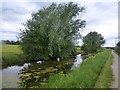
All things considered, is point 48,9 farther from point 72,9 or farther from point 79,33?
point 79,33

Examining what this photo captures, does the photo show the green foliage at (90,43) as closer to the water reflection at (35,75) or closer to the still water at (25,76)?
the water reflection at (35,75)

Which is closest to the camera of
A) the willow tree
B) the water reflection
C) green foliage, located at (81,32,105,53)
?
the water reflection

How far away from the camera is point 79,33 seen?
46.1 meters

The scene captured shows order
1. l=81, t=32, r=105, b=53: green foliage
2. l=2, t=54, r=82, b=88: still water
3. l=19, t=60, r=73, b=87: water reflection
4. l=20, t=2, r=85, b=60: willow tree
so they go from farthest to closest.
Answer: l=81, t=32, r=105, b=53: green foliage
l=20, t=2, r=85, b=60: willow tree
l=19, t=60, r=73, b=87: water reflection
l=2, t=54, r=82, b=88: still water

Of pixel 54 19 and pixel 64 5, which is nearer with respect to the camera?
pixel 54 19

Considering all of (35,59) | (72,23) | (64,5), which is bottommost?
(35,59)

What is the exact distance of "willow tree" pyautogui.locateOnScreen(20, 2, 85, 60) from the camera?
133 ft

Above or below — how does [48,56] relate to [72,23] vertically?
below

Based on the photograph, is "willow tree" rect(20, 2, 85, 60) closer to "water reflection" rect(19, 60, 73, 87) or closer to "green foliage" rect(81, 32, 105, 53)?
"water reflection" rect(19, 60, 73, 87)

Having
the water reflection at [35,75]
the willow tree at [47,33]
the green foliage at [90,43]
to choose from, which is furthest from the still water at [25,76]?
the green foliage at [90,43]

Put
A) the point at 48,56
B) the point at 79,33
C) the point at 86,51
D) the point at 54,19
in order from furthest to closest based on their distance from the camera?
1. the point at 86,51
2. the point at 79,33
3. the point at 48,56
4. the point at 54,19

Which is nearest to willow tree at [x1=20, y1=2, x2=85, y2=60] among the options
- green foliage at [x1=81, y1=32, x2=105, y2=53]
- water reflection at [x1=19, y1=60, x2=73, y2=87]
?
water reflection at [x1=19, y1=60, x2=73, y2=87]

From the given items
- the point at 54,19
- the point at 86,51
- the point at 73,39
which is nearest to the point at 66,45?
the point at 73,39

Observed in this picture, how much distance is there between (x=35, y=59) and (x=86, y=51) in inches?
2495
